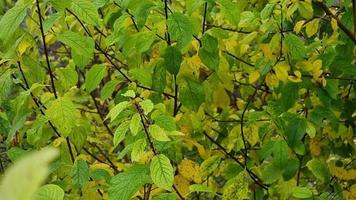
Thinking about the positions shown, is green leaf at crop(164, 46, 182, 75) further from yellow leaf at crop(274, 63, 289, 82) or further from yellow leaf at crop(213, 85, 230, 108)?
yellow leaf at crop(213, 85, 230, 108)

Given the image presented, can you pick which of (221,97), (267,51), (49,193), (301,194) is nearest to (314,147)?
(221,97)

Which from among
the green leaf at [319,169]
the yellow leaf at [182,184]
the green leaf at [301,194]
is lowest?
the green leaf at [319,169]

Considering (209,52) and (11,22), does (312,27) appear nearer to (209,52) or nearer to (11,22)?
(209,52)

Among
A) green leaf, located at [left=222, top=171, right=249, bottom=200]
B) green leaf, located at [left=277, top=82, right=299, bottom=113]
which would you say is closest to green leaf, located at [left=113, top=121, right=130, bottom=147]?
green leaf, located at [left=222, top=171, right=249, bottom=200]

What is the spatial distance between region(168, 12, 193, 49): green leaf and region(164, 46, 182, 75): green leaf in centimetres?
10

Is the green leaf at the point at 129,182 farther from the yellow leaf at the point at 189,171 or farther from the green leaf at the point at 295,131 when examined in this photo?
the green leaf at the point at 295,131

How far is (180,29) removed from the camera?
142 cm

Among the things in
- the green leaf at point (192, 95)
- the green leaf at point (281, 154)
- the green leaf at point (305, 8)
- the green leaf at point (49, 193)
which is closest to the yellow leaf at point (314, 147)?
the green leaf at point (281, 154)

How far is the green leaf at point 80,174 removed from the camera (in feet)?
4.64

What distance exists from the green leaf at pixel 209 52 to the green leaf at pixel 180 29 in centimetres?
16

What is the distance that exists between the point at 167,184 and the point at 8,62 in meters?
0.66

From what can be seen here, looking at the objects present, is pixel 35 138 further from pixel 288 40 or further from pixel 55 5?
pixel 288 40

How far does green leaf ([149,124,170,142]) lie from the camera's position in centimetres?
120

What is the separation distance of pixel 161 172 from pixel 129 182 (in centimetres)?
11
